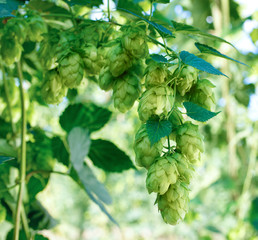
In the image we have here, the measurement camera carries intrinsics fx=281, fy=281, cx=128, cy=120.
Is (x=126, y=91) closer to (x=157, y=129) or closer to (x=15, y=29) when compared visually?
(x=157, y=129)

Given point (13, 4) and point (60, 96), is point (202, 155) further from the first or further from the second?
point (13, 4)

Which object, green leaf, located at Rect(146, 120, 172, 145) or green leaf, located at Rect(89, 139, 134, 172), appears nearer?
green leaf, located at Rect(146, 120, 172, 145)

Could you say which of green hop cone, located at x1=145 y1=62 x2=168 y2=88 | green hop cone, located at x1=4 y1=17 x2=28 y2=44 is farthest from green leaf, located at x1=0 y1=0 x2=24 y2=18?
green hop cone, located at x1=145 y1=62 x2=168 y2=88

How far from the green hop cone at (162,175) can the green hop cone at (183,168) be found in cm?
1

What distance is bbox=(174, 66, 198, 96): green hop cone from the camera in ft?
1.36

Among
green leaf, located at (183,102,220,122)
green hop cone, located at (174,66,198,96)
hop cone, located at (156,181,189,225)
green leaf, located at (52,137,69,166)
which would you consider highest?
green hop cone, located at (174,66,198,96)

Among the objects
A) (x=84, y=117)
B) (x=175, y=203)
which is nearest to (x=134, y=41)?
(x=175, y=203)

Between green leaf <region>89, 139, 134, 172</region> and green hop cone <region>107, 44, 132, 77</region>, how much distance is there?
0.92 feet

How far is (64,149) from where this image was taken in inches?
28.8

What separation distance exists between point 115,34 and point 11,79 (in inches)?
17.7

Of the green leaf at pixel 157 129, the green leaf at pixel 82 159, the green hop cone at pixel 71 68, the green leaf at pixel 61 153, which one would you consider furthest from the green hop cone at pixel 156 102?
the green leaf at pixel 61 153

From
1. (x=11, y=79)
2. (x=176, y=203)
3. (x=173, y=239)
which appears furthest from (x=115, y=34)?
(x=173, y=239)

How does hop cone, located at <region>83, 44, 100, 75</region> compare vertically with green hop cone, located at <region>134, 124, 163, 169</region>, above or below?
above

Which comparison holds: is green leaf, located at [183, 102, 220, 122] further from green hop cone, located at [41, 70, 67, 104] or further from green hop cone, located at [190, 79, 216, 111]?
green hop cone, located at [41, 70, 67, 104]
